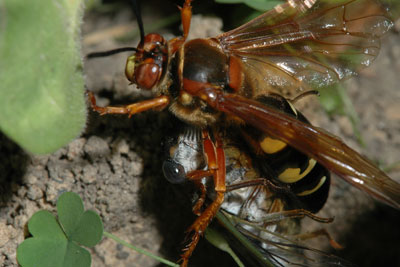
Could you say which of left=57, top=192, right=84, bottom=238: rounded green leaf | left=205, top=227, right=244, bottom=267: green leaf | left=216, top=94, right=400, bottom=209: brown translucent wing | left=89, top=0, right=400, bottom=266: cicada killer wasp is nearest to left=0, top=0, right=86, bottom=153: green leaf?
left=89, top=0, right=400, bottom=266: cicada killer wasp

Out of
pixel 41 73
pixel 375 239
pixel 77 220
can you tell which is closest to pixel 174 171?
pixel 77 220

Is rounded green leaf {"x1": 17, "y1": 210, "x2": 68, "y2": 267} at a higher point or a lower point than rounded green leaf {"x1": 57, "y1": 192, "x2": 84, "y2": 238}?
lower

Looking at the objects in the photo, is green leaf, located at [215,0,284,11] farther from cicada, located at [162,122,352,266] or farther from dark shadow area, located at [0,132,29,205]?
dark shadow area, located at [0,132,29,205]

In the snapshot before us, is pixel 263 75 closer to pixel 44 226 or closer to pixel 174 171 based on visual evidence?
pixel 174 171

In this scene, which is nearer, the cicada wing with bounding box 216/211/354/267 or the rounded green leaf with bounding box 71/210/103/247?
the rounded green leaf with bounding box 71/210/103/247

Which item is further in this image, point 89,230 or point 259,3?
point 259,3

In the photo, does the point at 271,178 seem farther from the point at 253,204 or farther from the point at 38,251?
the point at 38,251

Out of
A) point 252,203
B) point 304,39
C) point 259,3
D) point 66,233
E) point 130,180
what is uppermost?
point 259,3
